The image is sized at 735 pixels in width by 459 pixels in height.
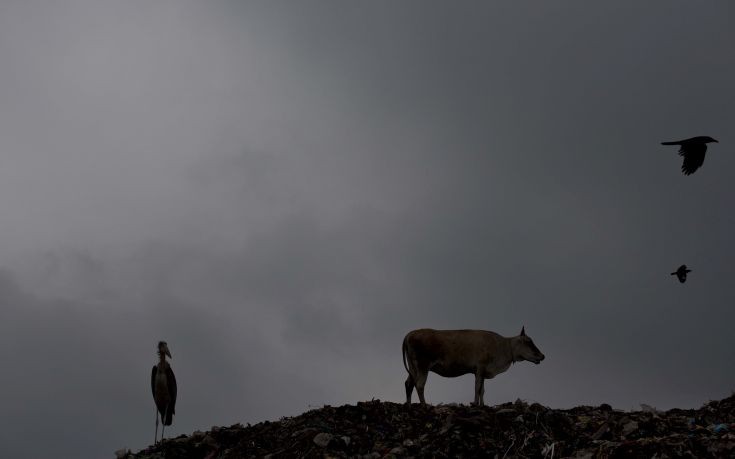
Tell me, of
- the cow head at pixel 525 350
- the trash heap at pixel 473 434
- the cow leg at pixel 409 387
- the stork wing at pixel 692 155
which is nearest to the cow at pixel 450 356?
the cow leg at pixel 409 387

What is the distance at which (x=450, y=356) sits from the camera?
831 inches

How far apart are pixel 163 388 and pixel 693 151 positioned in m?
17.2

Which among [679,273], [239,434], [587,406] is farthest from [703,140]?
[239,434]

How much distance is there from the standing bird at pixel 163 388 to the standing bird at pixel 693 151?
16486 millimetres

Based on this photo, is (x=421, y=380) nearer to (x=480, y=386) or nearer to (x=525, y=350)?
(x=480, y=386)

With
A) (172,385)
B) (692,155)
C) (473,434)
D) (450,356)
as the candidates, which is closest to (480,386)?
(450,356)

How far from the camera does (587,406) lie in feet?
55.9

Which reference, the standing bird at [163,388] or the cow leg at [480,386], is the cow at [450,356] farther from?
the standing bird at [163,388]

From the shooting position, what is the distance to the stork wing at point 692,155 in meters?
19.8

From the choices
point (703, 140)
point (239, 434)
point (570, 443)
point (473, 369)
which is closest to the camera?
point (570, 443)

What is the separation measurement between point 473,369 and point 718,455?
32.4ft

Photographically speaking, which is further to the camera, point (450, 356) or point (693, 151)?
point (450, 356)

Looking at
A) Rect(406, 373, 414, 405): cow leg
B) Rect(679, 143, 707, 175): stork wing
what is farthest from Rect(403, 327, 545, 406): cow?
Rect(679, 143, 707, 175): stork wing

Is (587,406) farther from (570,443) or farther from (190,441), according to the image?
(190,441)
